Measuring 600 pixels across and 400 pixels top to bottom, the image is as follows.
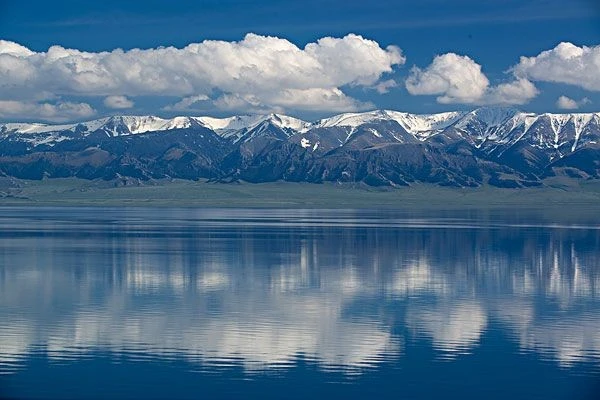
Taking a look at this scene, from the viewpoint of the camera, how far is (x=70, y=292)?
70938 mm

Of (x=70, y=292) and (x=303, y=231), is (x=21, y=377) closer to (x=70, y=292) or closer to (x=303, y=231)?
(x=70, y=292)

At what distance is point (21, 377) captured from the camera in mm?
42719

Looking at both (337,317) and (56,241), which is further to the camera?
(56,241)

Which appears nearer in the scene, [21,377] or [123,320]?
[21,377]

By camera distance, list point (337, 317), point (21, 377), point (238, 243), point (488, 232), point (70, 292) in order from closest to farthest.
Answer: point (21, 377) → point (337, 317) → point (70, 292) → point (238, 243) → point (488, 232)

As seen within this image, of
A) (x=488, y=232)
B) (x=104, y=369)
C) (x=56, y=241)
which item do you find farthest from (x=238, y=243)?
(x=104, y=369)

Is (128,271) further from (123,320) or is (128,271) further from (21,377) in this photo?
(21,377)

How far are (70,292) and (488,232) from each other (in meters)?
92.7

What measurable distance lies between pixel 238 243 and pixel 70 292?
52.4 m

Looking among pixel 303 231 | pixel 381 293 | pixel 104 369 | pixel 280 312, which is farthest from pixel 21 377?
pixel 303 231

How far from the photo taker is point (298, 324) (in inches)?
2224

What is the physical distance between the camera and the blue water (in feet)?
139

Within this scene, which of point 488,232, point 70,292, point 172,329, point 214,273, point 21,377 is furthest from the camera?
point 488,232

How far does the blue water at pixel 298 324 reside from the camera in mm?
42469
